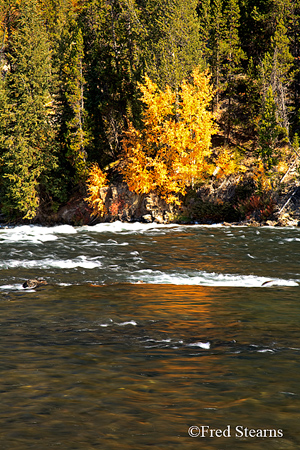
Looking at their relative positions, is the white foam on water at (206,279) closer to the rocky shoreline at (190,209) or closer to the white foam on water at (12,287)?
the white foam on water at (12,287)

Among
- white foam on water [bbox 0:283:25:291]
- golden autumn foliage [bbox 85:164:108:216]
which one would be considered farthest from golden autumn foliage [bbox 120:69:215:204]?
white foam on water [bbox 0:283:25:291]

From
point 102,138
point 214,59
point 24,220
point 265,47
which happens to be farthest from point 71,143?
point 265,47

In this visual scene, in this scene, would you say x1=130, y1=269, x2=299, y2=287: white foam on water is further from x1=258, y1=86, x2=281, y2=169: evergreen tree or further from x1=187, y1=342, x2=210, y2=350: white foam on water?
x1=258, y1=86, x2=281, y2=169: evergreen tree

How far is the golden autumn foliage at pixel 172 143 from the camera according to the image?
1288 inches

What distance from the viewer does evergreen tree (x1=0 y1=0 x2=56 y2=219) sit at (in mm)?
35375

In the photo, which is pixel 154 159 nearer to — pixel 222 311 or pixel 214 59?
pixel 214 59

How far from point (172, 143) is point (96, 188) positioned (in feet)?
21.7

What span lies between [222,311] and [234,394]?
12.7ft

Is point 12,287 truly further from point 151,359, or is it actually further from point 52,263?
point 151,359

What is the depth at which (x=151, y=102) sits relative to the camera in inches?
1300

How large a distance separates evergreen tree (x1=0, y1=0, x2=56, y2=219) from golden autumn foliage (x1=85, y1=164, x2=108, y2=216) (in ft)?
11.0

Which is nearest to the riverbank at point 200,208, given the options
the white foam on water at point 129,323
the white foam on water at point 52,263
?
the white foam on water at point 52,263

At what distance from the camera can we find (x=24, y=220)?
125ft

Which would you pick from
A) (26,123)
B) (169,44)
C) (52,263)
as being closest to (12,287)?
(52,263)
